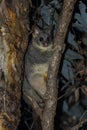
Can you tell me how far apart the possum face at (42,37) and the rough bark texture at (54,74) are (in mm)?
850

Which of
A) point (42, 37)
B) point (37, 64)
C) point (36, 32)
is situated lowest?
point (37, 64)

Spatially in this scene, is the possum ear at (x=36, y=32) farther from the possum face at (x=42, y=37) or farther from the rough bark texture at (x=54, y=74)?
the rough bark texture at (x=54, y=74)

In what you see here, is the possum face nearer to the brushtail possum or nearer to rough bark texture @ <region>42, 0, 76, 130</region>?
the brushtail possum

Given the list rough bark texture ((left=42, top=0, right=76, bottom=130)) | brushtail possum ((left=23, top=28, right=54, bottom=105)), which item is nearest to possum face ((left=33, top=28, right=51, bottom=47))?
brushtail possum ((left=23, top=28, right=54, bottom=105))

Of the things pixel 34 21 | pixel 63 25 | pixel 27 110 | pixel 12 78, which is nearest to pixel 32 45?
pixel 34 21

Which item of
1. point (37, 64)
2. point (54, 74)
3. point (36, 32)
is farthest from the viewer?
point (37, 64)

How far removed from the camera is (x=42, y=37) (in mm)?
3229

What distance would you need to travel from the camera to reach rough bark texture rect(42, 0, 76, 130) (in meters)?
2.12

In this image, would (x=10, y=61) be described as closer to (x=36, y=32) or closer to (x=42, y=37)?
(x=36, y=32)

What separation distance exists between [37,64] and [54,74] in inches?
41.4

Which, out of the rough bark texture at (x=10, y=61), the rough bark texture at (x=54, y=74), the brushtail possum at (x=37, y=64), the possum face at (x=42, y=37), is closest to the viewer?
the rough bark texture at (x=10, y=61)

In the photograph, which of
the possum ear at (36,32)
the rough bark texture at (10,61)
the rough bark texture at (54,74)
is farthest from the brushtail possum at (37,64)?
the rough bark texture at (10,61)

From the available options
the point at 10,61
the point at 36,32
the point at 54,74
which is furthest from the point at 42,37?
the point at 10,61

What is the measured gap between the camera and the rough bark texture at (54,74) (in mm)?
2115
